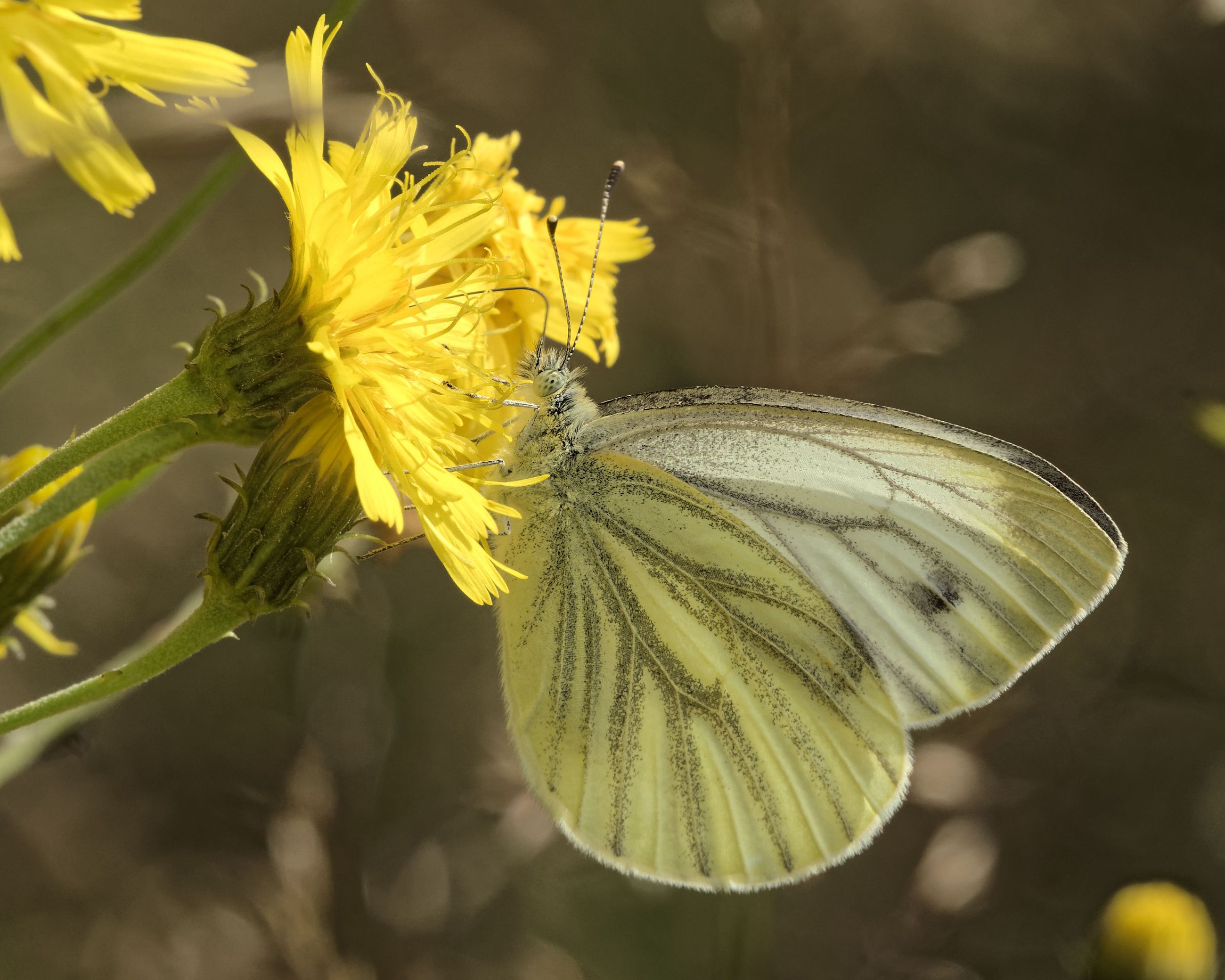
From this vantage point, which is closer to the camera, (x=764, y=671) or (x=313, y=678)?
(x=764, y=671)

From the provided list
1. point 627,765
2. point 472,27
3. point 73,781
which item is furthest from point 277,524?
point 472,27

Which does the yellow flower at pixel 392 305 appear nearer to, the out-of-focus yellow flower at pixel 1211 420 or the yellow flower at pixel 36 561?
the yellow flower at pixel 36 561

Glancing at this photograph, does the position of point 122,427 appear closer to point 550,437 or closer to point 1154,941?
Answer: point 550,437

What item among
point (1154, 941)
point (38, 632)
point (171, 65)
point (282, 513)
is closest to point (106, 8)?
point (171, 65)

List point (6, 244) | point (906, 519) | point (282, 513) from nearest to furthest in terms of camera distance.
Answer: point (6, 244) → point (282, 513) → point (906, 519)

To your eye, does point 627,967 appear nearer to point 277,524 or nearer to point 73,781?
point 73,781

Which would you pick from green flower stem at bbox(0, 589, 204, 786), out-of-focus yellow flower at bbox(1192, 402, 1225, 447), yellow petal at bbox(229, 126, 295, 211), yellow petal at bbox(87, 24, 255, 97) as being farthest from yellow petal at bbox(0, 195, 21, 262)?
out-of-focus yellow flower at bbox(1192, 402, 1225, 447)
